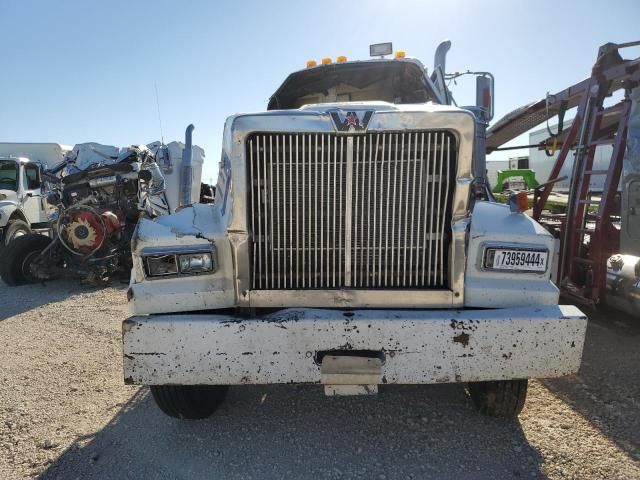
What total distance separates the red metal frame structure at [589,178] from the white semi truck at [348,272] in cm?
244

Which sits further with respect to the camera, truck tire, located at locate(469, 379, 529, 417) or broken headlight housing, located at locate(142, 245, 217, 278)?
truck tire, located at locate(469, 379, 529, 417)

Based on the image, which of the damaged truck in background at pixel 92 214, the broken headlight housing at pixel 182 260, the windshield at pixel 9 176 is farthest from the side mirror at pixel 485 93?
the windshield at pixel 9 176

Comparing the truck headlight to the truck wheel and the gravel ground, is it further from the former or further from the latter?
the truck wheel

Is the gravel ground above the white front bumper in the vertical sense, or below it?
below

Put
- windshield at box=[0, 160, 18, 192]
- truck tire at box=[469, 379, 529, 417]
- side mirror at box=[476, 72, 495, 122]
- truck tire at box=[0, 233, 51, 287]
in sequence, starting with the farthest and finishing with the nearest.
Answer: windshield at box=[0, 160, 18, 192]
truck tire at box=[0, 233, 51, 287]
side mirror at box=[476, 72, 495, 122]
truck tire at box=[469, 379, 529, 417]

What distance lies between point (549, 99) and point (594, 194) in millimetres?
1379

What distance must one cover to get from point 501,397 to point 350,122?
74.2 inches

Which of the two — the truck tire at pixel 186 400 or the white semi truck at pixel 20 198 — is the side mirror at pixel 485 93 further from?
the white semi truck at pixel 20 198

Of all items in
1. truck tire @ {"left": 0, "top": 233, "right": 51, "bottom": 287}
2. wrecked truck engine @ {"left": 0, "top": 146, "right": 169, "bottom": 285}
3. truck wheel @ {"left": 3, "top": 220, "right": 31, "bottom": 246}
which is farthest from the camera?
truck wheel @ {"left": 3, "top": 220, "right": 31, "bottom": 246}

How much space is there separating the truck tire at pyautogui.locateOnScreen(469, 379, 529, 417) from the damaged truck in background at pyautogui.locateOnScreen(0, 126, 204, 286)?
554 cm

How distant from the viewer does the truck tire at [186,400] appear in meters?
2.81

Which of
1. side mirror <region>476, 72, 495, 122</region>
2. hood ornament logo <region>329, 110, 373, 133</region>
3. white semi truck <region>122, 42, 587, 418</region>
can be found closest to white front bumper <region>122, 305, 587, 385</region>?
white semi truck <region>122, 42, 587, 418</region>

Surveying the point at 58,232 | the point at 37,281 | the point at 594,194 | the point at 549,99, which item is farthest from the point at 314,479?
the point at 37,281

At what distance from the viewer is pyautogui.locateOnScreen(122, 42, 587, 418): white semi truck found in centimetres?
240
